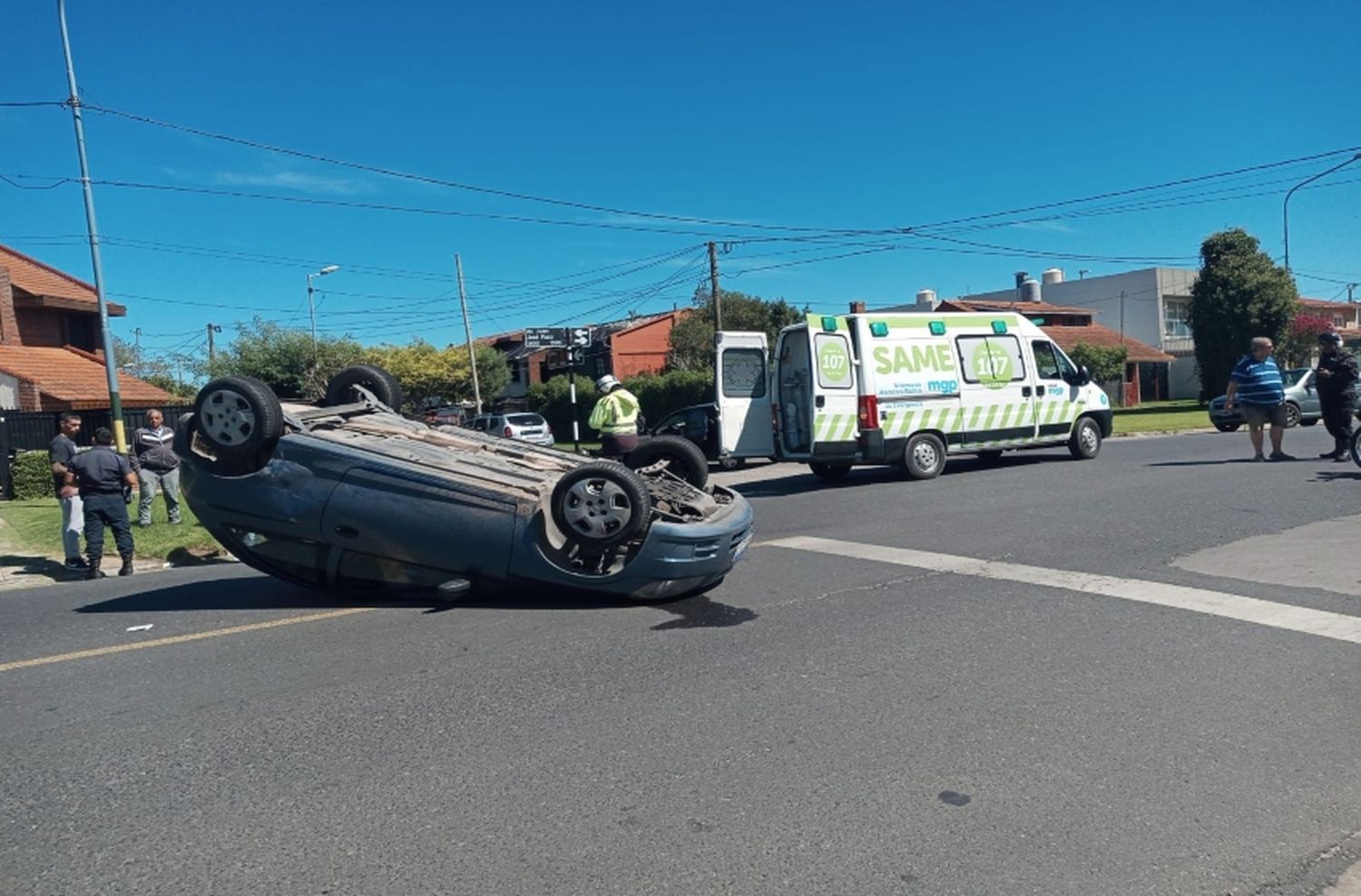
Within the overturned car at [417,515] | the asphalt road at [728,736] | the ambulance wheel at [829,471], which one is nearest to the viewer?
the asphalt road at [728,736]

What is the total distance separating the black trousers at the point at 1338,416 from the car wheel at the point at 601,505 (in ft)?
33.6

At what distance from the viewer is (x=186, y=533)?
38.1 feet

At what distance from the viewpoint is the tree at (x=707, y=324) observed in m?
40.5

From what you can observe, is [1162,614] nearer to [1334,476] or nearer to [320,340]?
[1334,476]

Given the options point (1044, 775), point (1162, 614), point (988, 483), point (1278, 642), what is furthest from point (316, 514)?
point (988, 483)

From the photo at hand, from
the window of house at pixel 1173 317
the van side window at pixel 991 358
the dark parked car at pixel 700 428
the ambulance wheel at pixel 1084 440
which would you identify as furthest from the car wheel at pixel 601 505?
the window of house at pixel 1173 317

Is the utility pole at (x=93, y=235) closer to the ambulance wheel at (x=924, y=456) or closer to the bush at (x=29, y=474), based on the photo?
the bush at (x=29, y=474)

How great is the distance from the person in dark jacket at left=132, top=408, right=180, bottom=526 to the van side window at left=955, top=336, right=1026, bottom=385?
11.0 metres

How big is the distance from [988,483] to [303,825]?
35.0ft

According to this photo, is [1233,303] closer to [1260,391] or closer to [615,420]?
[1260,391]

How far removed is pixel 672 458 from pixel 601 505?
171cm

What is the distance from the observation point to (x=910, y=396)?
525 inches

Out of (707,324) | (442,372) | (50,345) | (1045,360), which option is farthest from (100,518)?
(442,372)

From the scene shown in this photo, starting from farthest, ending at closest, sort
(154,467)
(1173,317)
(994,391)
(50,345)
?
(1173,317) → (50,345) → (994,391) → (154,467)
